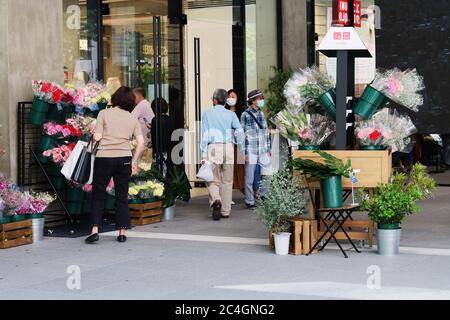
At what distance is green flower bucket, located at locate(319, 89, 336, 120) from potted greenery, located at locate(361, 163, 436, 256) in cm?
109

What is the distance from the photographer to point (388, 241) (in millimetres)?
9508

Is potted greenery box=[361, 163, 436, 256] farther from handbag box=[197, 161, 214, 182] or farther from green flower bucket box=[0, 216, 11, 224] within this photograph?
green flower bucket box=[0, 216, 11, 224]

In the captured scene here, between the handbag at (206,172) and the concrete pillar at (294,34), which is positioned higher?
the concrete pillar at (294,34)

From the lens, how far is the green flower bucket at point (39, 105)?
37.7 feet

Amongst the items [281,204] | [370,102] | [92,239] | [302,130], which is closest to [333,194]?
[281,204]

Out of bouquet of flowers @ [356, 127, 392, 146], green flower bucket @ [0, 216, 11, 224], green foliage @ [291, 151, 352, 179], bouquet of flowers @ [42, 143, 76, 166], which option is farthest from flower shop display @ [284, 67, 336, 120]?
green flower bucket @ [0, 216, 11, 224]

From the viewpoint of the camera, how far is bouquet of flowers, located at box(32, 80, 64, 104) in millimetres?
11456

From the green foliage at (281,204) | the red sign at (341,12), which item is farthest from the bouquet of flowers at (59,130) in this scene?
the red sign at (341,12)

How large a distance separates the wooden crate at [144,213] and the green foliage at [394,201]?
143 inches

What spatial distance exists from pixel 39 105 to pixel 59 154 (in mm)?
675

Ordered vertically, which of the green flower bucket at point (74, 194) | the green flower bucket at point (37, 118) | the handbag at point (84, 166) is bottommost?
the green flower bucket at point (74, 194)

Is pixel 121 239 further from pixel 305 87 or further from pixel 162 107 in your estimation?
pixel 162 107

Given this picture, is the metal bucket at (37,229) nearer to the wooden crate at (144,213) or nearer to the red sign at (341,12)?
the wooden crate at (144,213)
